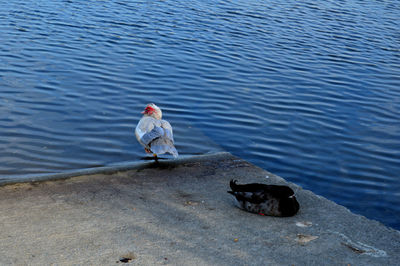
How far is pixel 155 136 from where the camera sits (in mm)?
8219

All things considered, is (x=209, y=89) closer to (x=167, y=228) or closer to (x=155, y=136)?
(x=155, y=136)

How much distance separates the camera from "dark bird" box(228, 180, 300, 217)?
6.39m

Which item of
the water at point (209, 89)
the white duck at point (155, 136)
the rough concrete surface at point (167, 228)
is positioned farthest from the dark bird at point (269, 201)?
the white duck at point (155, 136)

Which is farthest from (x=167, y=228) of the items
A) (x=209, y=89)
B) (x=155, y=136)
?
(x=209, y=89)

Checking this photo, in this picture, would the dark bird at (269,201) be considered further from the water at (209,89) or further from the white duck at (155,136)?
the white duck at (155,136)

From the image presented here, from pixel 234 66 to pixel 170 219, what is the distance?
8.34 m

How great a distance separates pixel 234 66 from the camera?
14062mm

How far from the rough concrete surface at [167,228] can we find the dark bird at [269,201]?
8 cm

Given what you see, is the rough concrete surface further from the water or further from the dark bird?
the water

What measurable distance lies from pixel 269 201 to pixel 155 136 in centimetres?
240

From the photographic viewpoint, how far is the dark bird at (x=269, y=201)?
6.39 metres

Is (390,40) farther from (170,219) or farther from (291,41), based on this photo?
(170,219)

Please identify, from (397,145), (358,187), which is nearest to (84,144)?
(358,187)

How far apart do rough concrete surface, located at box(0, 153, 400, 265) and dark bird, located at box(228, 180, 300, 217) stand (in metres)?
0.08
